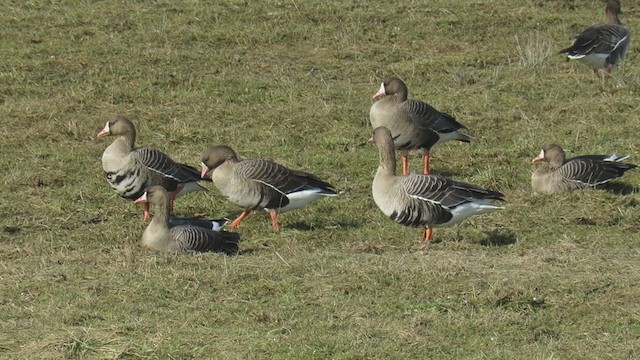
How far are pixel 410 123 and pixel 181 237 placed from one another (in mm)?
4321

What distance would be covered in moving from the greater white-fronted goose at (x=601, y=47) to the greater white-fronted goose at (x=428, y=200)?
21.5 feet

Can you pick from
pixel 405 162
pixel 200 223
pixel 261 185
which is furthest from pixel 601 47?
pixel 200 223

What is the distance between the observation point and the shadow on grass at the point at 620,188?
13.4 meters

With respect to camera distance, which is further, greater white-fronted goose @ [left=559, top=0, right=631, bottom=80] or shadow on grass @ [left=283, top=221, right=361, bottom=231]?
greater white-fronted goose @ [left=559, top=0, right=631, bottom=80]

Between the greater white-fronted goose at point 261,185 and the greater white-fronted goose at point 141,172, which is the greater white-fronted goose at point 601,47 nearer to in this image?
the greater white-fronted goose at point 261,185

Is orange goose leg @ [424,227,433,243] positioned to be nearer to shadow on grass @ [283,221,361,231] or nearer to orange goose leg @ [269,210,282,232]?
shadow on grass @ [283,221,361,231]

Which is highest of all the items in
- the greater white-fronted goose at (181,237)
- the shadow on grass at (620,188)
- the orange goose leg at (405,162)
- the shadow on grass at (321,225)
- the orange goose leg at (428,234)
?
the greater white-fronted goose at (181,237)

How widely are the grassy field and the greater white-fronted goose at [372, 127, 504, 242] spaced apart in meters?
0.28

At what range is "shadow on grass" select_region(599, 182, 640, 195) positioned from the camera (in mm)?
13445

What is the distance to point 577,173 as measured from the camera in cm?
1335

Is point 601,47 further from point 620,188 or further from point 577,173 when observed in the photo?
point 577,173

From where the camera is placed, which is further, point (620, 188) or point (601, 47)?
point (601, 47)

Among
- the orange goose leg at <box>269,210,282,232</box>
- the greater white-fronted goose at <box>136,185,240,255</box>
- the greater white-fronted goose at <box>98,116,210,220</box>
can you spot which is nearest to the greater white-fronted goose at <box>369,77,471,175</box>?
the orange goose leg at <box>269,210,282,232</box>

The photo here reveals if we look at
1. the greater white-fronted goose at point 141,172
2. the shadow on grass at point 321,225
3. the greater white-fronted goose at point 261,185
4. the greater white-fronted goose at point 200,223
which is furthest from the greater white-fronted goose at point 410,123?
the greater white-fronted goose at point 200,223
